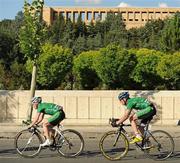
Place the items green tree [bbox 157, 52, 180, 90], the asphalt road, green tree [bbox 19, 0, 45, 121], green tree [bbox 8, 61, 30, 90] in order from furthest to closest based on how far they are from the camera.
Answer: green tree [bbox 8, 61, 30, 90]
green tree [bbox 157, 52, 180, 90]
green tree [bbox 19, 0, 45, 121]
the asphalt road

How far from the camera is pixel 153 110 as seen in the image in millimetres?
12000

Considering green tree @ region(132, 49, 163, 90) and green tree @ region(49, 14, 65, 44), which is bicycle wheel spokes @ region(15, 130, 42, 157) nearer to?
green tree @ region(132, 49, 163, 90)

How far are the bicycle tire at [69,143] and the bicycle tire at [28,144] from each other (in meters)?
0.47

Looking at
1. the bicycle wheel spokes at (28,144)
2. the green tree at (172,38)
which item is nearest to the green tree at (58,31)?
the green tree at (172,38)

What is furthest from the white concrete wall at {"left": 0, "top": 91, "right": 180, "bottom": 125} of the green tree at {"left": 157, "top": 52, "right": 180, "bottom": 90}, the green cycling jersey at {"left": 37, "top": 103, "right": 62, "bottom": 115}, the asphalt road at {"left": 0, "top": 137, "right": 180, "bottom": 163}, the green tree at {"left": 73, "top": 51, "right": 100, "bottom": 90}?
the green tree at {"left": 73, "top": 51, "right": 100, "bottom": 90}

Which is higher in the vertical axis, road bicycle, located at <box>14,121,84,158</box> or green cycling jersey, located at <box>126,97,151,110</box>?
green cycling jersey, located at <box>126,97,151,110</box>

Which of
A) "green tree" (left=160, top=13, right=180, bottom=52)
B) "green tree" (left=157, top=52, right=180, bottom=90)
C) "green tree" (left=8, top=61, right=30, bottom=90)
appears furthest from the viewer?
"green tree" (left=160, top=13, right=180, bottom=52)

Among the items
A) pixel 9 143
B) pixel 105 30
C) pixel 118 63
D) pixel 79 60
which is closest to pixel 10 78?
A: pixel 79 60

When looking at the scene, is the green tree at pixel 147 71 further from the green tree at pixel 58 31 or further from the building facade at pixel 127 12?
the building facade at pixel 127 12

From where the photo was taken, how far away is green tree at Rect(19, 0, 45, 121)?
66.6 feet

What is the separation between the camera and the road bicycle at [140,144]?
11.9 meters

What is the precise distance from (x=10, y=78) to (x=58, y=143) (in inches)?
1086

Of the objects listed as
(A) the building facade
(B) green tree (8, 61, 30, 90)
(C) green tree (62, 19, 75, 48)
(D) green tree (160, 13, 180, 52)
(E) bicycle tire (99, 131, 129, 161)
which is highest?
(A) the building facade

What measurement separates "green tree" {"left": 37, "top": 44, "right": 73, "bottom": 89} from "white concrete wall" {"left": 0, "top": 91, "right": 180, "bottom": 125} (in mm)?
15320
